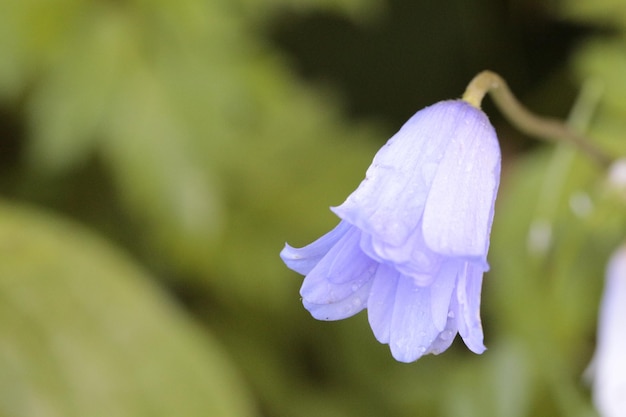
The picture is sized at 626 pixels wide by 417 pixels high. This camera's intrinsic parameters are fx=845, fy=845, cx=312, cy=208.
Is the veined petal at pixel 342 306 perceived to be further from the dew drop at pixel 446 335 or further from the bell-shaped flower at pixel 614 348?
the bell-shaped flower at pixel 614 348

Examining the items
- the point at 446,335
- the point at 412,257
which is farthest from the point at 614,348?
the point at 412,257

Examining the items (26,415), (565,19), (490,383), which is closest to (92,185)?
(26,415)

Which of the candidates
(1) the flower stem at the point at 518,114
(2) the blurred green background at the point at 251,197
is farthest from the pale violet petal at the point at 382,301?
(2) the blurred green background at the point at 251,197

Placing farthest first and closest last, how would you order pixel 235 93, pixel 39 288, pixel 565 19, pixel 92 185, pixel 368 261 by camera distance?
pixel 565 19, pixel 92 185, pixel 235 93, pixel 39 288, pixel 368 261

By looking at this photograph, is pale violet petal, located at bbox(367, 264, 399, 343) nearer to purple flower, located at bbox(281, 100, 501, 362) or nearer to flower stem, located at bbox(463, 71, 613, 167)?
purple flower, located at bbox(281, 100, 501, 362)

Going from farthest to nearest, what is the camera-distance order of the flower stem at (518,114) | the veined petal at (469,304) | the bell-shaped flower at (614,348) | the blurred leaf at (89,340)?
the blurred leaf at (89,340) → the bell-shaped flower at (614,348) → the flower stem at (518,114) → the veined petal at (469,304)

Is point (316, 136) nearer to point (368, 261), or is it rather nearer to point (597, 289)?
point (597, 289)

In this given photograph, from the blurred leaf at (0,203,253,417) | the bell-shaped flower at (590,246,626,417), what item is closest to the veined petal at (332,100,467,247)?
the bell-shaped flower at (590,246,626,417)

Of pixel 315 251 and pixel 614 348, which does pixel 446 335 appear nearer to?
pixel 315 251
